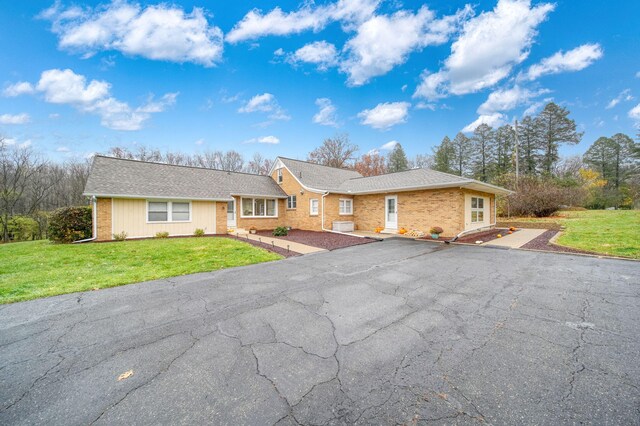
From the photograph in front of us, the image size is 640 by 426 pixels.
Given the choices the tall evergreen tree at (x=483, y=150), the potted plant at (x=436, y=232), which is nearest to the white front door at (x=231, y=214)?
the potted plant at (x=436, y=232)

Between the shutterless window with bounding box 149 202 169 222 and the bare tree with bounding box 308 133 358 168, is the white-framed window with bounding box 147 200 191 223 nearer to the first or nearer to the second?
the shutterless window with bounding box 149 202 169 222

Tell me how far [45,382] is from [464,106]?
2923 centimetres

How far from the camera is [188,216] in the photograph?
1497 centimetres

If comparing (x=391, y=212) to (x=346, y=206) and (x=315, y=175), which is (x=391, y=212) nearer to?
(x=346, y=206)

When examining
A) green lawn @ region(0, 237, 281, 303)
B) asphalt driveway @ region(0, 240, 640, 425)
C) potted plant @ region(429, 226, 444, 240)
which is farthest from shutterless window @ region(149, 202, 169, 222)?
potted plant @ region(429, 226, 444, 240)

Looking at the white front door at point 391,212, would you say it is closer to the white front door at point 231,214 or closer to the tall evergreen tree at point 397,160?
the white front door at point 231,214

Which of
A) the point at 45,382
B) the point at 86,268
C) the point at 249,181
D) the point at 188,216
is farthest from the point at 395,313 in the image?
the point at 249,181

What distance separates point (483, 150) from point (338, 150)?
76.6ft

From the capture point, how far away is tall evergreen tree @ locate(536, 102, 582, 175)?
3177cm

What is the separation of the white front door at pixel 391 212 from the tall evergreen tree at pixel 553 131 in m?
30.4

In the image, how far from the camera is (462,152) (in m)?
39.7

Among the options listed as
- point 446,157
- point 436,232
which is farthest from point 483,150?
point 436,232

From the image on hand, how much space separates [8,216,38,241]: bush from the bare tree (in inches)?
1316

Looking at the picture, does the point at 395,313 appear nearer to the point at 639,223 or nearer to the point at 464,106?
the point at 639,223
